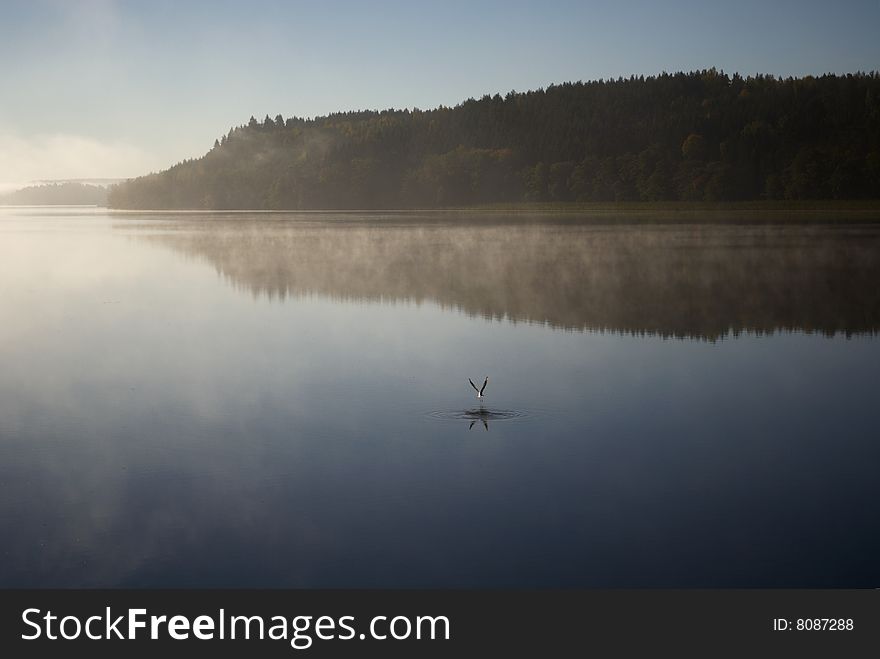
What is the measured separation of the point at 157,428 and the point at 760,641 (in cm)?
896

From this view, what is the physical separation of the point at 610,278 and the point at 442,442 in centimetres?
2412

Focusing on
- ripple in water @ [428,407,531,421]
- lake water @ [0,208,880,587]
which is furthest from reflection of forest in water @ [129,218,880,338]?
ripple in water @ [428,407,531,421]

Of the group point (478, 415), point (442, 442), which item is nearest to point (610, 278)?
point (478, 415)

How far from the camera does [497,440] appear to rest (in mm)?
13555

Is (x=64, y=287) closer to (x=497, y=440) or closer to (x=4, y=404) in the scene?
(x=4, y=404)

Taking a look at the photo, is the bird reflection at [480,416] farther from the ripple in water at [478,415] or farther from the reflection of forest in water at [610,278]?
the reflection of forest in water at [610,278]

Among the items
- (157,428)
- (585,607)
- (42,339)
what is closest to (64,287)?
(42,339)

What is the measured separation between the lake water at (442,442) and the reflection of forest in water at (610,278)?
0.29 metres

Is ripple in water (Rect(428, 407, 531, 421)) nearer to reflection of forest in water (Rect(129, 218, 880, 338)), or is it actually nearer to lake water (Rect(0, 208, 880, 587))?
lake water (Rect(0, 208, 880, 587))

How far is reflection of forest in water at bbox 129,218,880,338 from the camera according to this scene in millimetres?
26750

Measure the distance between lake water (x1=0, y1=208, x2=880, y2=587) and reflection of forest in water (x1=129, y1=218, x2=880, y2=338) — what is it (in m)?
0.29

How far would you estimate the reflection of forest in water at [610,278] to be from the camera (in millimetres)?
26750

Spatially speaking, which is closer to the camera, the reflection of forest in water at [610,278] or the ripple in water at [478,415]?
the ripple in water at [478,415]

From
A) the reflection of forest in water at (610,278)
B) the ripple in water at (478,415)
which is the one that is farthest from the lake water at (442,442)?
the reflection of forest in water at (610,278)
